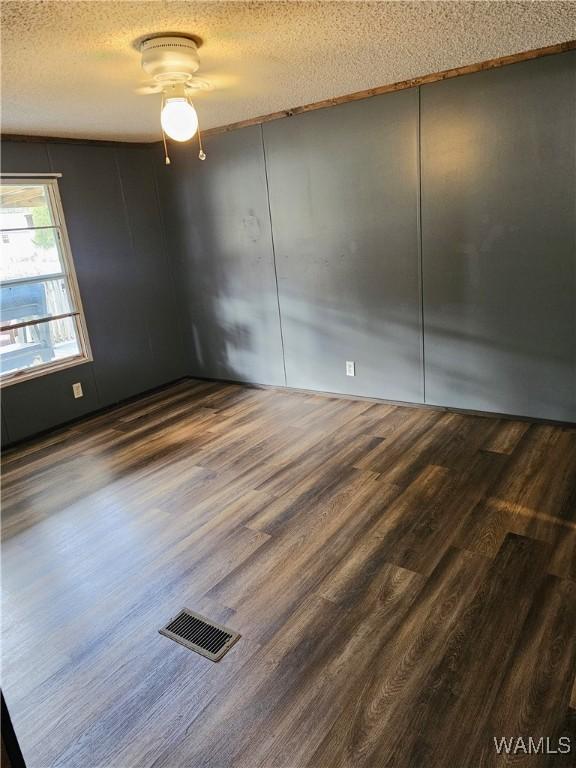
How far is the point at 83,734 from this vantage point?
173 centimetres

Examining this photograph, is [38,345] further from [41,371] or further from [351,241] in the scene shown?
[351,241]

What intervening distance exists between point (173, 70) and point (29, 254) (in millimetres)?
2567

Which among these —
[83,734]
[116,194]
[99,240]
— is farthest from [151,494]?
[116,194]

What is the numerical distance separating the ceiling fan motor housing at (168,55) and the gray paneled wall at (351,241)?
5.97 ft

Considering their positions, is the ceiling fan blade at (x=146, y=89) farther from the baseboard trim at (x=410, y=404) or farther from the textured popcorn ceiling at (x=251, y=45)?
the baseboard trim at (x=410, y=404)

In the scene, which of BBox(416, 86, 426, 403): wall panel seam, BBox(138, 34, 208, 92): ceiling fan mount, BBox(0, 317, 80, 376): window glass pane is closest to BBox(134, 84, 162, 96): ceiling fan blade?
BBox(138, 34, 208, 92): ceiling fan mount

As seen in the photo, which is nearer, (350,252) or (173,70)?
(173,70)

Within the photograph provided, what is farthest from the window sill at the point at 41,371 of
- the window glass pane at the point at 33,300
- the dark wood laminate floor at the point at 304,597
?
the dark wood laminate floor at the point at 304,597

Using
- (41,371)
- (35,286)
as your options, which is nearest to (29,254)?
(35,286)

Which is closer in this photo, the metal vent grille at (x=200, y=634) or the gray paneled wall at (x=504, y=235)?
the metal vent grille at (x=200, y=634)

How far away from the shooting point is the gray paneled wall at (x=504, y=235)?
10.6 feet

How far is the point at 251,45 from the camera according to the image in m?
2.40

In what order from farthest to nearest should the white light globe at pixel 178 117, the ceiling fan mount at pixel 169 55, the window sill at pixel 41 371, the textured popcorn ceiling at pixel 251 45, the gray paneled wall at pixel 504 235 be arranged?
the window sill at pixel 41 371 → the gray paneled wall at pixel 504 235 → the white light globe at pixel 178 117 → the ceiling fan mount at pixel 169 55 → the textured popcorn ceiling at pixel 251 45

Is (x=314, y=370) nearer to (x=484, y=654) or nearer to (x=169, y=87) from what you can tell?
(x=169, y=87)
